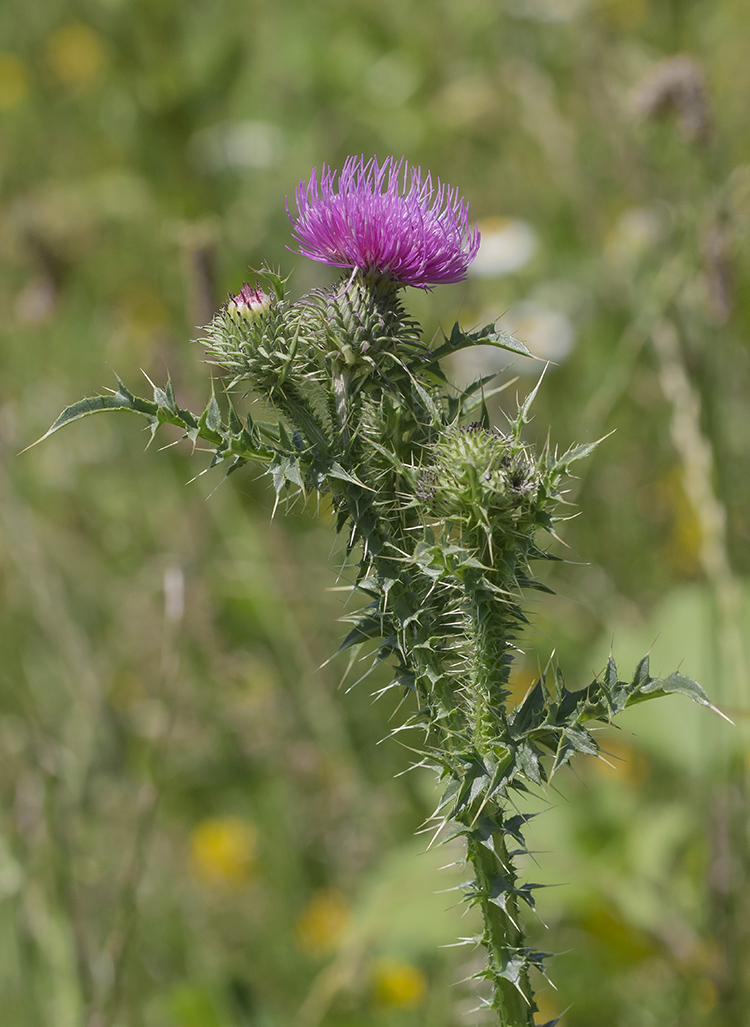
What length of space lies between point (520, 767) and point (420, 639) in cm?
25

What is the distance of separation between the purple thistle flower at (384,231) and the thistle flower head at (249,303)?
0.43 feet

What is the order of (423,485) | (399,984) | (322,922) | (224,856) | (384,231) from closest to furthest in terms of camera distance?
(423,485) < (384,231) < (399,984) < (322,922) < (224,856)

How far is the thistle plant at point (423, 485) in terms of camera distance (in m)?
1.45

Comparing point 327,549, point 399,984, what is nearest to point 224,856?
point 399,984

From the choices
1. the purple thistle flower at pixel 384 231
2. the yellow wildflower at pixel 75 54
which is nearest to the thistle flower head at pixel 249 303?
the purple thistle flower at pixel 384 231

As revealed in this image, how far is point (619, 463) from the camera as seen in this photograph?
491cm

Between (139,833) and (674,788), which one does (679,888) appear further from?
(139,833)

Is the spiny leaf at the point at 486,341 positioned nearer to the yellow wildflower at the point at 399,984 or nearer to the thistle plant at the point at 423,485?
the thistle plant at the point at 423,485

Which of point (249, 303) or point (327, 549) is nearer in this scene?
point (249, 303)

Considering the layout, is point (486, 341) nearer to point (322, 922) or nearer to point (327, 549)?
point (322, 922)

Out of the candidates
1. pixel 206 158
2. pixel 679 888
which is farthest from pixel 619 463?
pixel 206 158

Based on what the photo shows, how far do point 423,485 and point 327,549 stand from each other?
3.56 metres

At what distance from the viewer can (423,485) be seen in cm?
150

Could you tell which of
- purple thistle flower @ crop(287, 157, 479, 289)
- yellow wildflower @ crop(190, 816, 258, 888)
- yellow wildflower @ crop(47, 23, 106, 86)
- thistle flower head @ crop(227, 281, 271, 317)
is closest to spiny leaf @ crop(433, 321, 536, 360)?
purple thistle flower @ crop(287, 157, 479, 289)
